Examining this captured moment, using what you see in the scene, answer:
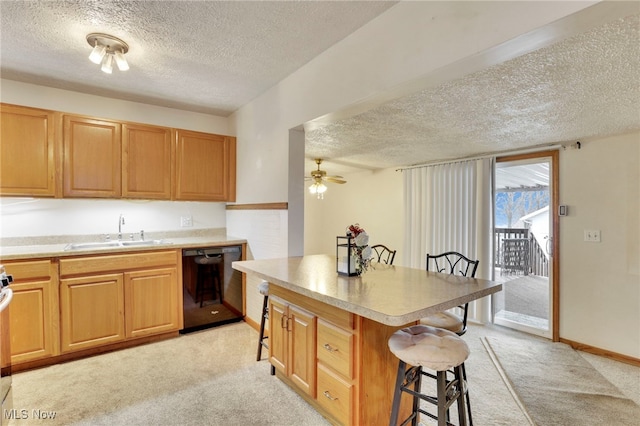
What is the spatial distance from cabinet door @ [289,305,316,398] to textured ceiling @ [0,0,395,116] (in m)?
1.90

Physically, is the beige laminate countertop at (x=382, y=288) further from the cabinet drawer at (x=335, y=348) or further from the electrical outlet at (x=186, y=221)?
the electrical outlet at (x=186, y=221)

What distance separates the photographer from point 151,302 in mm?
3027

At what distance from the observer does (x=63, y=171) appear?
2854 mm

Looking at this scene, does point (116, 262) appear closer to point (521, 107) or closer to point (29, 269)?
point (29, 269)

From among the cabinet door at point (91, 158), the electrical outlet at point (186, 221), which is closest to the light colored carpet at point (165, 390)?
the electrical outlet at point (186, 221)

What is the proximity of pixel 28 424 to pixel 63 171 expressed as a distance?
2.03 meters

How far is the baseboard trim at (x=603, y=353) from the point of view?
9.40 feet

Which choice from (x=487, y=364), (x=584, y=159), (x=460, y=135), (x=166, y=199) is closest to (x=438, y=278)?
A: (x=487, y=364)

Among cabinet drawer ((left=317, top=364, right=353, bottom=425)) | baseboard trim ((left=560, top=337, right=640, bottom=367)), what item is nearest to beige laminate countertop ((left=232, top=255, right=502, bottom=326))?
cabinet drawer ((left=317, top=364, right=353, bottom=425))

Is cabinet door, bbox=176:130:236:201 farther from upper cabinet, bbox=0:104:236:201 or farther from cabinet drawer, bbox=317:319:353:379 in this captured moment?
cabinet drawer, bbox=317:319:353:379

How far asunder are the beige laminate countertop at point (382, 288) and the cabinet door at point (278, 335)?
0.97ft

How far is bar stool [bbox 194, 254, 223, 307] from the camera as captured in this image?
10.7ft

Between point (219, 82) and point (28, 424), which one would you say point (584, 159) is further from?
point (28, 424)

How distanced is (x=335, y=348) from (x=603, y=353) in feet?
10.0
